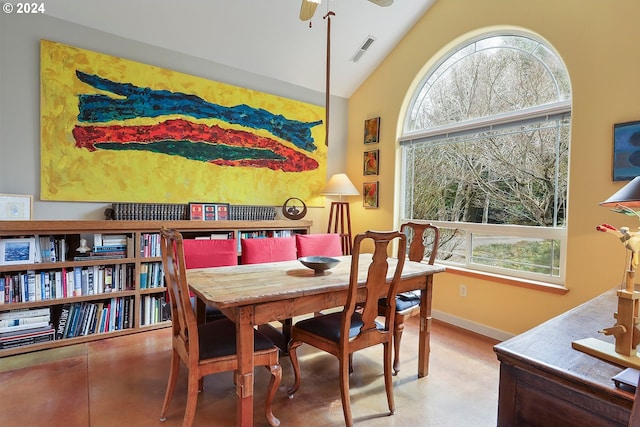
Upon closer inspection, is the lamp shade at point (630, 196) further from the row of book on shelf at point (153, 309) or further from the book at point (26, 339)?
the book at point (26, 339)

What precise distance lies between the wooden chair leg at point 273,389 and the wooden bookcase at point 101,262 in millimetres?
1821

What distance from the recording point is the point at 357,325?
2.00 meters

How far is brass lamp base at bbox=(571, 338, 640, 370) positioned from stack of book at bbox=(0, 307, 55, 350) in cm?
345

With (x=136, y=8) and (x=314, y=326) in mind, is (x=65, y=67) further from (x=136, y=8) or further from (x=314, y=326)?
(x=314, y=326)

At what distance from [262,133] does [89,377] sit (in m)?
2.85

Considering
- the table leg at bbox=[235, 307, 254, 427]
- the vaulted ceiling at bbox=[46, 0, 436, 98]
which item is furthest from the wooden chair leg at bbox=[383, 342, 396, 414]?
the vaulted ceiling at bbox=[46, 0, 436, 98]

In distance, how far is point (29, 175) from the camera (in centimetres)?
275

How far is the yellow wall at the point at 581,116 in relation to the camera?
2338mm

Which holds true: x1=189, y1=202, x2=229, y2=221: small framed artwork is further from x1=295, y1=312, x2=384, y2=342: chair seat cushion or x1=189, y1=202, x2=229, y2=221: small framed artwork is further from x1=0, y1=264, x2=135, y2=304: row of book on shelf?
x1=295, y1=312, x2=384, y2=342: chair seat cushion

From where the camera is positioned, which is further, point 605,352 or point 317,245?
point 317,245

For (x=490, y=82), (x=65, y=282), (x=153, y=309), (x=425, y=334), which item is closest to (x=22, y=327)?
(x=65, y=282)

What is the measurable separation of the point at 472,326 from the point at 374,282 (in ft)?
6.44

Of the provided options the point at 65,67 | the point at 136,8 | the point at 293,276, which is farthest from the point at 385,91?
the point at 65,67

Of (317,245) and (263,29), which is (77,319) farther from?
(263,29)
